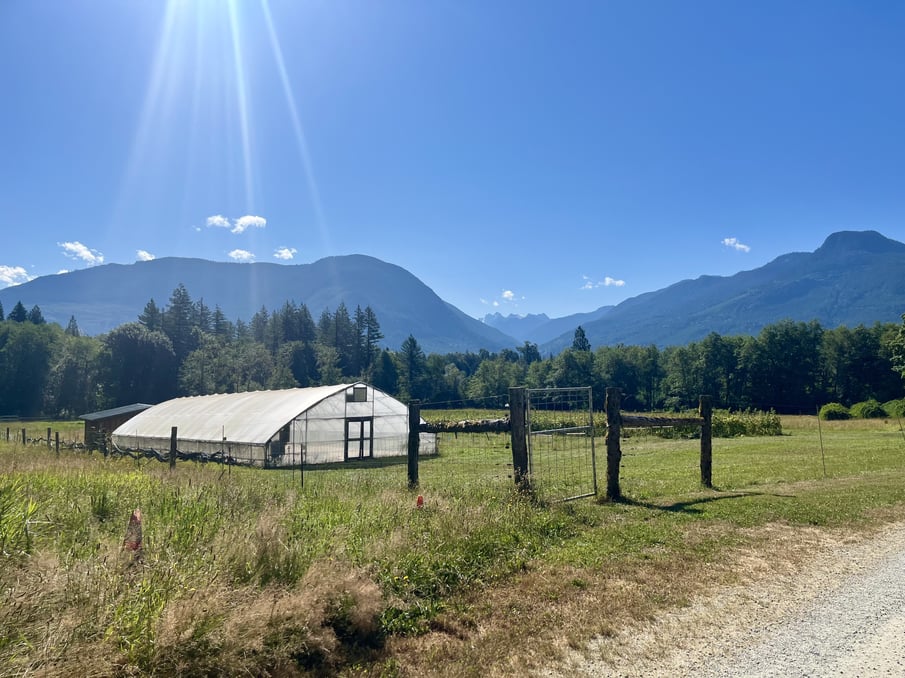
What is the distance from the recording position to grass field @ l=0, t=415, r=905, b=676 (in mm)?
3441

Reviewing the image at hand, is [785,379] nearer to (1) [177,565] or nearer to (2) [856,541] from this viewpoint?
(2) [856,541]

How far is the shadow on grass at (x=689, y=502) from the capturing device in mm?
9172

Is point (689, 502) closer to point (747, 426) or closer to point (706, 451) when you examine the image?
point (706, 451)

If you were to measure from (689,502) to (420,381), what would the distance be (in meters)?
106

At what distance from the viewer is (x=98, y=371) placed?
7981cm

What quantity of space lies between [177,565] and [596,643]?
3.38 metres

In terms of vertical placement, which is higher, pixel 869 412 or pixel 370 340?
pixel 370 340

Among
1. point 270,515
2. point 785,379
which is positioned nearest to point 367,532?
point 270,515

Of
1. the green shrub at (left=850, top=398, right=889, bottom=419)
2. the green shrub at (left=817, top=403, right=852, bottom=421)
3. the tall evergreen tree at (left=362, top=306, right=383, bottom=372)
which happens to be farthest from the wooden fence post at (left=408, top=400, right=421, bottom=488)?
the tall evergreen tree at (left=362, top=306, right=383, bottom=372)

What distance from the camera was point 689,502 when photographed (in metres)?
9.84

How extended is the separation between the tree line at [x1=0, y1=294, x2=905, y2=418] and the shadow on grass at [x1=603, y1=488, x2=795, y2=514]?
57.7m

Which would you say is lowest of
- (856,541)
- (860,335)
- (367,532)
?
(856,541)

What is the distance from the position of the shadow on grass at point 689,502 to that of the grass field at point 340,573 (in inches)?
4.1

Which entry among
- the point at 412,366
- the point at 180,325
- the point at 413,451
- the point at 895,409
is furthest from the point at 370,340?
the point at 413,451
